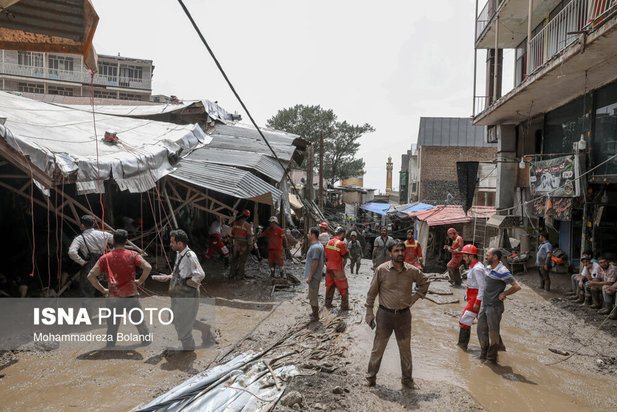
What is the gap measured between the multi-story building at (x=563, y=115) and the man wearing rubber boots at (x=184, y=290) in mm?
7500

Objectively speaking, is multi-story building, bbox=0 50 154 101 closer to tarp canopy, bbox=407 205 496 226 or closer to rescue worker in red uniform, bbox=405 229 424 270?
tarp canopy, bbox=407 205 496 226

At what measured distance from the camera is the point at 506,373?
5.23m

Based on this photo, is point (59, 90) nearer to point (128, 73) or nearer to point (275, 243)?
point (128, 73)

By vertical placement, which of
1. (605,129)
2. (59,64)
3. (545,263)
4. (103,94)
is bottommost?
(545,263)

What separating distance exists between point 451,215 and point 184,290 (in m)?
14.7

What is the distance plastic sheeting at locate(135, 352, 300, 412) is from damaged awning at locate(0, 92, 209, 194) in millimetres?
3615

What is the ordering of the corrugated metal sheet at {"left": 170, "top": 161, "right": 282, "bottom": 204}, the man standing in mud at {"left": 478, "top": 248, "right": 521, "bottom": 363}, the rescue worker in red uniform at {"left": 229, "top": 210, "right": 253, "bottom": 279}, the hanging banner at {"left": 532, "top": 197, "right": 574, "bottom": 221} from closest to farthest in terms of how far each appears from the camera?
the man standing in mud at {"left": 478, "top": 248, "right": 521, "bottom": 363}
the corrugated metal sheet at {"left": 170, "top": 161, "right": 282, "bottom": 204}
the hanging banner at {"left": 532, "top": 197, "right": 574, "bottom": 221}
the rescue worker in red uniform at {"left": 229, "top": 210, "right": 253, "bottom": 279}

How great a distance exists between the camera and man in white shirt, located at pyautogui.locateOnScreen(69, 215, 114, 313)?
240 inches

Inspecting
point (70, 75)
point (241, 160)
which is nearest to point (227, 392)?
point (241, 160)

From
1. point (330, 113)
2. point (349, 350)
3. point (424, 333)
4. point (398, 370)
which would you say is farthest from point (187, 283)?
point (330, 113)

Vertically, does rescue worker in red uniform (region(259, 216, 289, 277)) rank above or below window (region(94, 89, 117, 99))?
below

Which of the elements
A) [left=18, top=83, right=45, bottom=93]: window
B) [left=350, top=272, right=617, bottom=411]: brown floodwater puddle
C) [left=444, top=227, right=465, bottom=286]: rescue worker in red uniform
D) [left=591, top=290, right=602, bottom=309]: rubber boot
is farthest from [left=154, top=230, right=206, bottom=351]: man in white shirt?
[left=18, top=83, right=45, bottom=93]: window

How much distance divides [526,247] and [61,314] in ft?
43.9

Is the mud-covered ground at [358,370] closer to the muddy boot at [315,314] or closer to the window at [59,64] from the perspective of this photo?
the muddy boot at [315,314]
